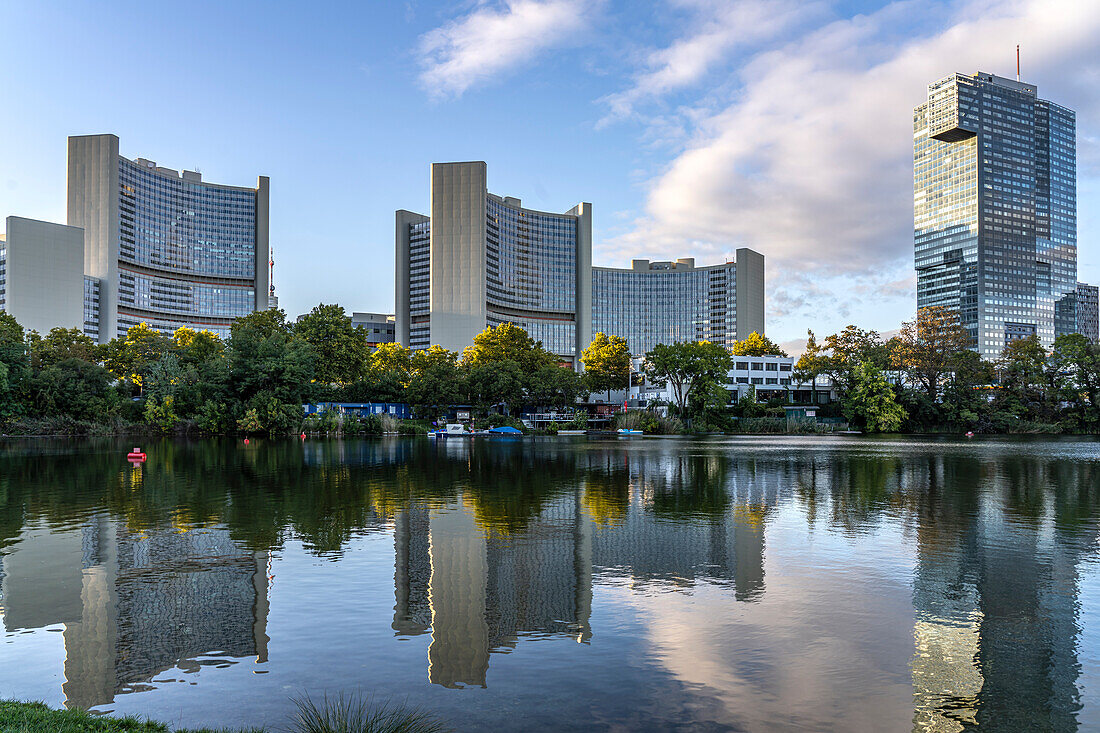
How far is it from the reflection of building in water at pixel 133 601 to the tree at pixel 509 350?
338ft

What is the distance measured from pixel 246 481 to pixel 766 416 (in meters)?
87.3

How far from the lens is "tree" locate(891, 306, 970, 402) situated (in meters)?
103

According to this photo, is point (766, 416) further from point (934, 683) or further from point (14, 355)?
point (934, 683)

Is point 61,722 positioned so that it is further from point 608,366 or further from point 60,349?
point 608,366

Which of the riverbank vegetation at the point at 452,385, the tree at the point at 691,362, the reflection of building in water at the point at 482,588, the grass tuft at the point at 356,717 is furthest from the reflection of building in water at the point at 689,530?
the tree at the point at 691,362

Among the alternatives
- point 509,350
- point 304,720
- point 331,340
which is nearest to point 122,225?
point 509,350

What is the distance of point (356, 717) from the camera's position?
742 cm

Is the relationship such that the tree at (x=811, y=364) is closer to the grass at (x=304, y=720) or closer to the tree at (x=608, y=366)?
the tree at (x=608, y=366)

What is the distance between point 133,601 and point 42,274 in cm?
19936

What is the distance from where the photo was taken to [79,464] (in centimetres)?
3856

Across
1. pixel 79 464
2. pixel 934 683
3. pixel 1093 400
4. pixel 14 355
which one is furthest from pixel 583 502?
pixel 1093 400

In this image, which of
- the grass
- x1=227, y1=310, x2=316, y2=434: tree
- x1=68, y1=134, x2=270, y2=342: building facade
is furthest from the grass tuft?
x1=68, y1=134, x2=270, y2=342: building facade

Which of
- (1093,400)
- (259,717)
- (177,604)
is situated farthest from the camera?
(1093,400)

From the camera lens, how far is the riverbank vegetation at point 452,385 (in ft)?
240
